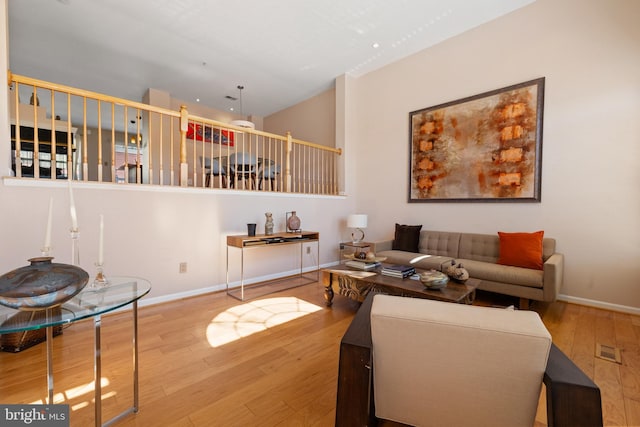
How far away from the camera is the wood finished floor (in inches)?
58.2

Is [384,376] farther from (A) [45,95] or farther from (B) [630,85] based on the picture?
(A) [45,95]

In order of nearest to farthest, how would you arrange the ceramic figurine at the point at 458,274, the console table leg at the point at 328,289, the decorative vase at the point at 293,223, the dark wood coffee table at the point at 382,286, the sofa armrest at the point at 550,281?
the dark wood coffee table at the point at 382,286 → the ceramic figurine at the point at 458,274 → the sofa armrest at the point at 550,281 → the console table leg at the point at 328,289 → the decorative vase at the point at 293,223

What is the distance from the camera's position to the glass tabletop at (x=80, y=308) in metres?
1.03

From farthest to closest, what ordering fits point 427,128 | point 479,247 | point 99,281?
point 427,128 < point 479,247 < point 99,281

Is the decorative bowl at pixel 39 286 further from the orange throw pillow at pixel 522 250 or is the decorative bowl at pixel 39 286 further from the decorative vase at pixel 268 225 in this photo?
the orange throw pillow at pixel 522 250

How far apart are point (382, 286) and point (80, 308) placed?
6.98 ft

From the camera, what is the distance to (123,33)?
13.5ft

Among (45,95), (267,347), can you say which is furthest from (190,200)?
(45,95)

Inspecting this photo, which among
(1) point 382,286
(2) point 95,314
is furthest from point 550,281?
(2) point 95,314

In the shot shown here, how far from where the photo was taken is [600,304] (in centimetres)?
305

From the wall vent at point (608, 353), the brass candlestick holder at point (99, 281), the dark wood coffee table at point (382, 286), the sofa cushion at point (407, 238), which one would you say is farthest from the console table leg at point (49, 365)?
the sofa cushion at point (407, 238)

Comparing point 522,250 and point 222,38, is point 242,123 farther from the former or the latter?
point 522,250

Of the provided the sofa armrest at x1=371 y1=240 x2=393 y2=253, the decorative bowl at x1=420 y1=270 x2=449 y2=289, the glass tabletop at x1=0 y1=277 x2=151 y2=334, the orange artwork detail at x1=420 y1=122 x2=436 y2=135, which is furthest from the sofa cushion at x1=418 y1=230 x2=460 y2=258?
the glass tabletop at x1=0 y1=277 x2=151 y2=334

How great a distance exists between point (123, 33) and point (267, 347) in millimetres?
4846
